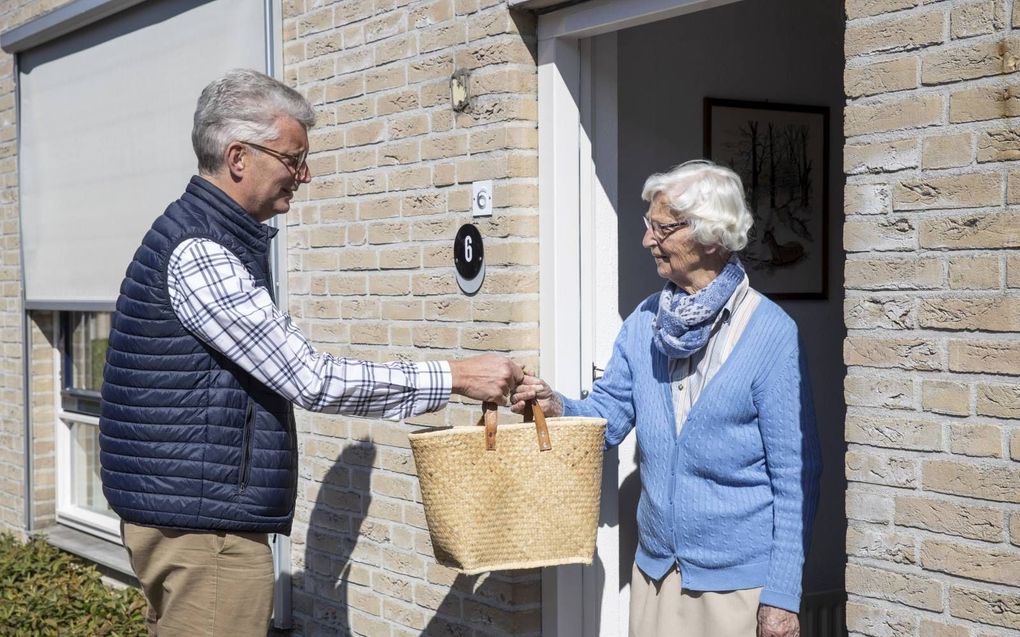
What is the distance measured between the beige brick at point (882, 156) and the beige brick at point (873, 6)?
1.00 ft

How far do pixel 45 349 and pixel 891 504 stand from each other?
19.6 feet

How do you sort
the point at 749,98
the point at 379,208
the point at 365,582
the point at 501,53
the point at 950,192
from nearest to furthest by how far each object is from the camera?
1. the point at 950,192
2. the point at 501,53
3. the point at 379,208
4. the point at 365,582
5. the point at 749,98

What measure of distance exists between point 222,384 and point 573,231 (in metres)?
1.42

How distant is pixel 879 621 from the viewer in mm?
2854

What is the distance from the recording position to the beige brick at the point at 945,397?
8.75 feet

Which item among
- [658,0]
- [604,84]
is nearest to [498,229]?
[604,84]

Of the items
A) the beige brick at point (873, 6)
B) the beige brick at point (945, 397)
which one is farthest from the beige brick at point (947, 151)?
the beige brick at point (945, 397)

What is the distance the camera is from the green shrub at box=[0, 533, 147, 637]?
588 cm

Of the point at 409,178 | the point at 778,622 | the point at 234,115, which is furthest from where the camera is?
the point at 409,178

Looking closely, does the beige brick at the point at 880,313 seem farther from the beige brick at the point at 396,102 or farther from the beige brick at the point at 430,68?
the beige brick at the point at 396,102

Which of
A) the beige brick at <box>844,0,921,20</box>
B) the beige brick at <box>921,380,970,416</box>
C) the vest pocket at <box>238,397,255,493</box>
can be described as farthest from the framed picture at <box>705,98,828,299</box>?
the vest pocket at <box>238,397,255,493</box>

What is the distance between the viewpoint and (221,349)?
3.10 metres

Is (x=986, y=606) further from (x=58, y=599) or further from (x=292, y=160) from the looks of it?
(x=58, y=599)

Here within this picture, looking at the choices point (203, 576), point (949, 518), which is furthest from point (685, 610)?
point (203, 576)
